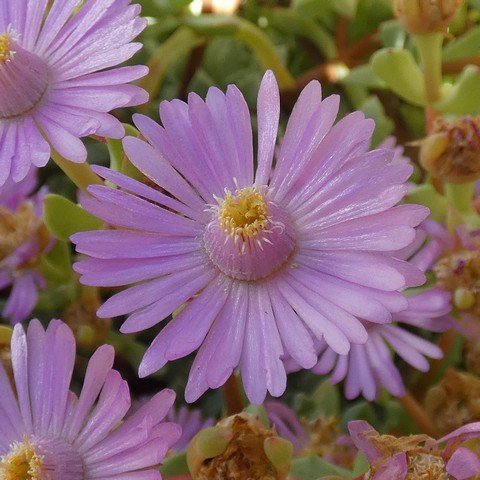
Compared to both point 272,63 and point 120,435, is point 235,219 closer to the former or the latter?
point 120,435

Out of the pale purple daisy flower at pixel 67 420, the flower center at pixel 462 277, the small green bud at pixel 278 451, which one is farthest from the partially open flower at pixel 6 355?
the flower center at pixel 462 277

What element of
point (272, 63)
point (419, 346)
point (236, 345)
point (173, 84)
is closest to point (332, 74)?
point (272, 63)

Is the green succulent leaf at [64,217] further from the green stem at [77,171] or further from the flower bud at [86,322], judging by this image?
the flower bud at [86,322]

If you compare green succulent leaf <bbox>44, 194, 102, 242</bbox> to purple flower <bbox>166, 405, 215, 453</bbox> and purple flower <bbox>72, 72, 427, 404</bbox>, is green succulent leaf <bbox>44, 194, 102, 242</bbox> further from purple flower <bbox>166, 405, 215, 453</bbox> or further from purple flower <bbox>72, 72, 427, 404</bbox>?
purple flower <bbox>166, 405, 215, 453</bbox>

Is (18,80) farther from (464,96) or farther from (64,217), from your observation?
(464,96)

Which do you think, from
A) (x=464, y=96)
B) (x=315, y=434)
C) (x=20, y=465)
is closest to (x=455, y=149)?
(x=464, y=96)

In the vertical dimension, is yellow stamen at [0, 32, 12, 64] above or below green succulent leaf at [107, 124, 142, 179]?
above

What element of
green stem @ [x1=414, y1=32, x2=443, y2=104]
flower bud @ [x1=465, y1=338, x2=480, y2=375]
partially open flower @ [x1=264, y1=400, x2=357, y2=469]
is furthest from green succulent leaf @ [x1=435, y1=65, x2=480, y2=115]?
partially open flower @ [x1=264, y1=400, x2=357, y2=469]
